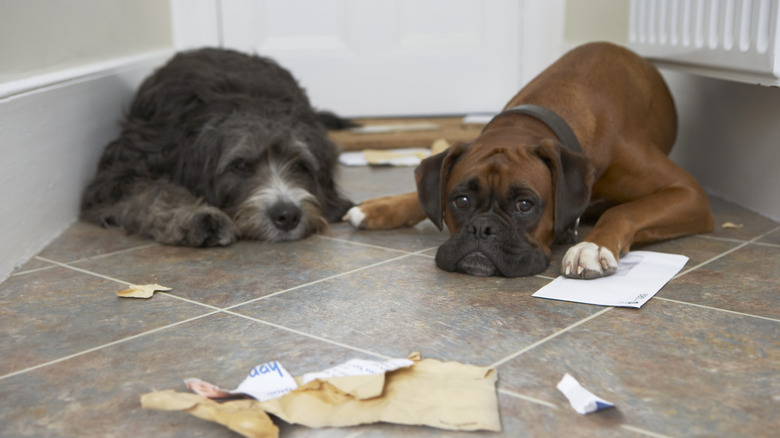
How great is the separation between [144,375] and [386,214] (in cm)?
139

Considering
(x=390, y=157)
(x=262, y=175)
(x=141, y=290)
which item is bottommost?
(x=390, y=157)

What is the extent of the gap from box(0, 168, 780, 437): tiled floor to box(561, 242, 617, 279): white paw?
0.08 meters

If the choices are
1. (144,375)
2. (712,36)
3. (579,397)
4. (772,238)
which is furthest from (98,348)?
(712,36)

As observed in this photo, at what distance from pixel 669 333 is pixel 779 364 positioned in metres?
0.24

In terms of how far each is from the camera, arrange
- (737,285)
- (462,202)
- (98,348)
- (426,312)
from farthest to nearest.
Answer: (462,202)
(737,285)
(426,312)
(98,348)

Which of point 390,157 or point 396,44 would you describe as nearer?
point 390,157

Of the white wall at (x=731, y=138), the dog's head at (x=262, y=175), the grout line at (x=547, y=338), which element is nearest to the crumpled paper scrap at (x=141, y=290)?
the dog's head at (x=262, y=175)

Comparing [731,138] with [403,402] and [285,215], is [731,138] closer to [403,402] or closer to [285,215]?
[285,215]

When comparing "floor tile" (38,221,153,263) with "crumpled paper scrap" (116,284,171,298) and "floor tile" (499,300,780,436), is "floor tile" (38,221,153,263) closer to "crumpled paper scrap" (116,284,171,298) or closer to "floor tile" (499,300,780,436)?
"crumpled paper scrap" (116,284,171,298)

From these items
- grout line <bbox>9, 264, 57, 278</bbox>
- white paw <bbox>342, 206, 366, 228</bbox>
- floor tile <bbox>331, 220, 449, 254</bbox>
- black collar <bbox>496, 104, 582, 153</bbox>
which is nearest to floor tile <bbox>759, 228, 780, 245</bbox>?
black collar <bbox>496, 104, 582, 153</bbox>

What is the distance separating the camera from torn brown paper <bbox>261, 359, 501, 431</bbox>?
1297 millimetres

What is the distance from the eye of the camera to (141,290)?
6.78ft

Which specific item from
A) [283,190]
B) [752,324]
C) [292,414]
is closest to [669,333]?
[752,324]

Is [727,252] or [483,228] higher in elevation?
[483,228]
